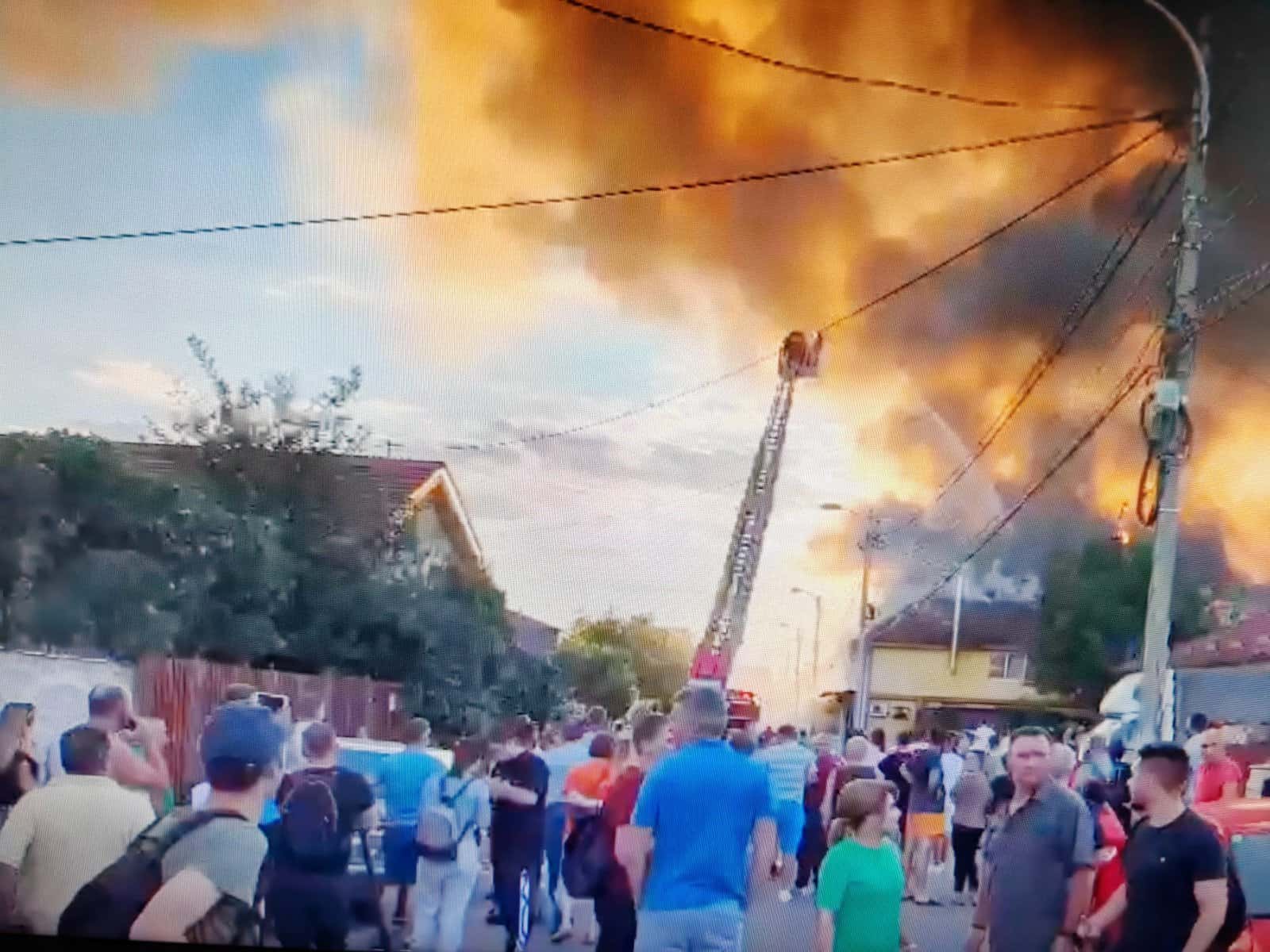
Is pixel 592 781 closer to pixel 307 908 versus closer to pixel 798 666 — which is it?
pixel 798 666

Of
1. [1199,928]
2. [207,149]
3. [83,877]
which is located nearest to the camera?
[1199,928]

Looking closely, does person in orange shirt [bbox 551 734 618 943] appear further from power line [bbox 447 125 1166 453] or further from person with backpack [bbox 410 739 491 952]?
power line [bbox 447 125 1166 453]

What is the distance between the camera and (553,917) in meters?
4.59

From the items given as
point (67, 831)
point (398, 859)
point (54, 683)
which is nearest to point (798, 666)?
point (398, 859)

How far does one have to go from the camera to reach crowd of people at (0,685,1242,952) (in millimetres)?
4242

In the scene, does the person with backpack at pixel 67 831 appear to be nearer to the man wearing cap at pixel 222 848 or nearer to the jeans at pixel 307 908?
the man wearing cap at pixel 222 848

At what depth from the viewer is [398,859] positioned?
15.1ft

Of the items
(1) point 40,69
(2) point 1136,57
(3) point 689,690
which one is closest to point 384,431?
(3) point 689,690

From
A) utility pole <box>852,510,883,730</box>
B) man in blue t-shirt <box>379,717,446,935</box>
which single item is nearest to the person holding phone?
man in blue t-shirt <box>379,717,446,935</box>

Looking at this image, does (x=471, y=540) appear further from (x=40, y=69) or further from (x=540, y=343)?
(x=40, y=69)

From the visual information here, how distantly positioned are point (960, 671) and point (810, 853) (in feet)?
1.88

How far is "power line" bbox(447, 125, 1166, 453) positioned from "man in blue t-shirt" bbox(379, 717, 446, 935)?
0.73 m

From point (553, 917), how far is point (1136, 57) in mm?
2466

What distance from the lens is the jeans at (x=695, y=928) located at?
4.41 m
